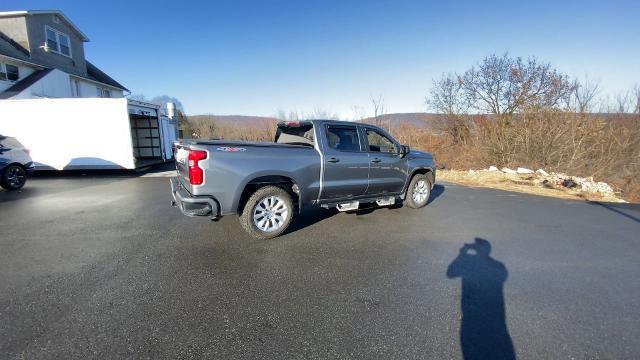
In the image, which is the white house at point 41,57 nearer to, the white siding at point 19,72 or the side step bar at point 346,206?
the white siding at point 19,72

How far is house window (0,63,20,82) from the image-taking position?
640 inches

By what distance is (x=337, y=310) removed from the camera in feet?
9.76

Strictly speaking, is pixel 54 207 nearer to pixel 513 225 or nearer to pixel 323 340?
pixel 323 340

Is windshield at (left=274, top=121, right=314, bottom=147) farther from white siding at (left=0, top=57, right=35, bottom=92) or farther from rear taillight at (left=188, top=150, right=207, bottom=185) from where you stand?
white siding at (left=0, top=57, right=35, bottom=92)

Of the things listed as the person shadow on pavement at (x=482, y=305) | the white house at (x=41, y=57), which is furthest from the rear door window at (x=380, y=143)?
the white house at (x=41, y=57)

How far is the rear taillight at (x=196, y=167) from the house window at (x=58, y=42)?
24.0 metres

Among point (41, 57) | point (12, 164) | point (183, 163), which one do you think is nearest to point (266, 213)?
point (183, 163)

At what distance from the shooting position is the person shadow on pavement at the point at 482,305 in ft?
8.03

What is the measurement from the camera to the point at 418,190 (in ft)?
22.9

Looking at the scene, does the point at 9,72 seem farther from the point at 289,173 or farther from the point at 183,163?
the point at 289,173

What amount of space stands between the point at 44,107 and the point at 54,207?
25.2 feet

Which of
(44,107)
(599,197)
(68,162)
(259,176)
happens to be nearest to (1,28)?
(44,107)

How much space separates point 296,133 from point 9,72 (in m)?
21.0

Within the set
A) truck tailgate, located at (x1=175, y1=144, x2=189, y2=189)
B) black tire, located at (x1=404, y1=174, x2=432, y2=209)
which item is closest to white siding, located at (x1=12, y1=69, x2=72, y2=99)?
truck tailgate, located at (x1=175, y1=144, x2=189, y2=189)
